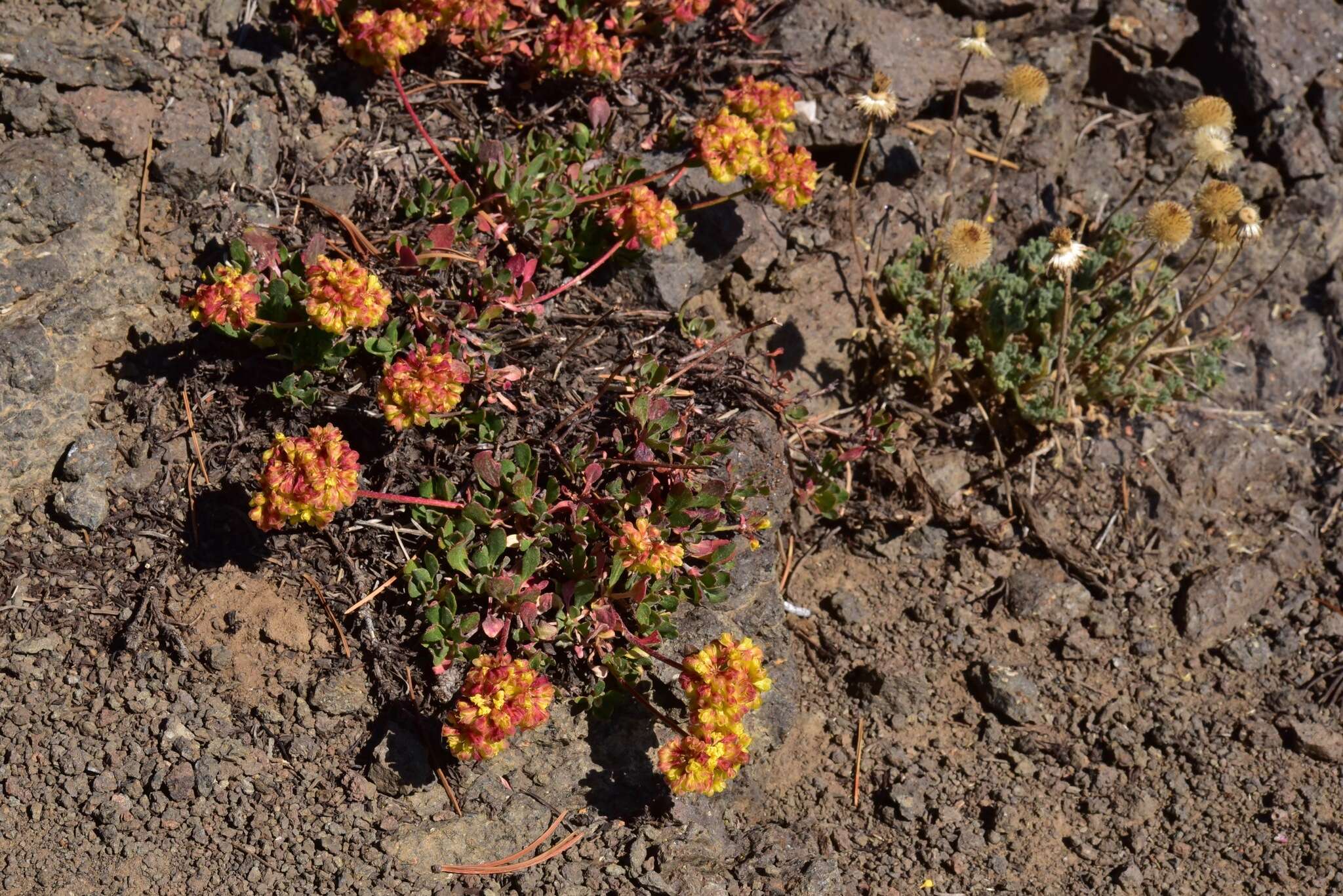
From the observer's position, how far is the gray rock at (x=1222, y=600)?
14.0ft

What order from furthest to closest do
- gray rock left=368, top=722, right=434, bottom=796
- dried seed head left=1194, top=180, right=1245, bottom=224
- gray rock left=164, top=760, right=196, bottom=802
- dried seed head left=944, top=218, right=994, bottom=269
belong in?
dried seed head left=944, top=218, right=994, bottom=269 → dried seed head left=1194, top=180, right=1245, bottom=224 → gray rock left=368, top=722, right=434, bottom=796 → gray rock left=164, top=760, right=196, bottom=802

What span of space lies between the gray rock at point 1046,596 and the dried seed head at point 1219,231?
142cm

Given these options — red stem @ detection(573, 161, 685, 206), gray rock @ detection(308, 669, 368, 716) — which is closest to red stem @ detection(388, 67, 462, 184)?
red stem @ detection(573, 161, 685, 206)

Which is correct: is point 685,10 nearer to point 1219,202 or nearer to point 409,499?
point 1219,202

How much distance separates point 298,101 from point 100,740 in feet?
8.31

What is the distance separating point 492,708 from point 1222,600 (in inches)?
117

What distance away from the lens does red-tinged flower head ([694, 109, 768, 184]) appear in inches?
155

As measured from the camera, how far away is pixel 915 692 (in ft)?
13.1

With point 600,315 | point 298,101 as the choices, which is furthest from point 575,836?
point 298,101

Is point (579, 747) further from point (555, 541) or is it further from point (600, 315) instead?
point (600, 315)

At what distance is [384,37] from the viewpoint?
13.1ft

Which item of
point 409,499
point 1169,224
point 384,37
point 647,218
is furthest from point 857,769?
point 384,37

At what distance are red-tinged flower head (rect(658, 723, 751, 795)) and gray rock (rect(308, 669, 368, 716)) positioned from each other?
1.03m

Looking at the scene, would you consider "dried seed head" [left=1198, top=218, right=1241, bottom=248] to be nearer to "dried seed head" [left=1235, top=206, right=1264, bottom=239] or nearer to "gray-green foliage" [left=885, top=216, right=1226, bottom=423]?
"dried seed head" [left=1235, top=206, right=1264, bottom=239]
